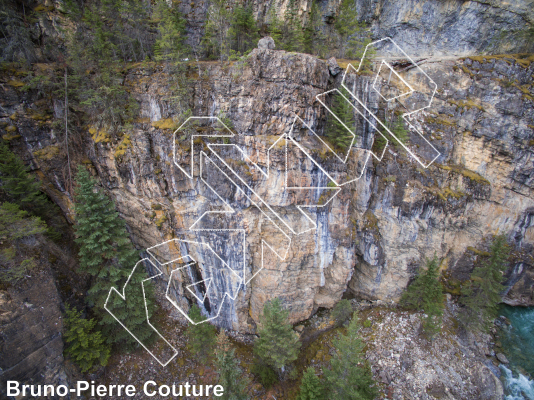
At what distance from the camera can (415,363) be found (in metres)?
17.1

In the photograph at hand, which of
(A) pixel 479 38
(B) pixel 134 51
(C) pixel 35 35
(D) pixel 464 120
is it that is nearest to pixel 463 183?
(D) pixel 464 120

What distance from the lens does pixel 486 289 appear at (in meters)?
17.2

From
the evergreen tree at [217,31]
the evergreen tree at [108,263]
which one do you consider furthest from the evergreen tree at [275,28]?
the evergreen tree at [108,263]

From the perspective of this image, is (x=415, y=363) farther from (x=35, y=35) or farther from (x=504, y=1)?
(x=35, y=35)

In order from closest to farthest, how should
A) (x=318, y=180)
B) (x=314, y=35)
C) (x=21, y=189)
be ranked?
(x=21, y=189), (x=318, y=180), (x=314, y=35)

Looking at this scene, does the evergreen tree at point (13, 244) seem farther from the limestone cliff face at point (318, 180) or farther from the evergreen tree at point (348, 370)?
the evergreen tree at point (348, 370)

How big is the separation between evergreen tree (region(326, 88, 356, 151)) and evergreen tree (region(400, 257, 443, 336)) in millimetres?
11934

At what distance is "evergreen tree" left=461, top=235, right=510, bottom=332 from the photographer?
17156 mm

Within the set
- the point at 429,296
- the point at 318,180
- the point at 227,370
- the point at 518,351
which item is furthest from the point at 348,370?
the point at 518,351

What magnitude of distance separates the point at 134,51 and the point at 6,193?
49.6 ft

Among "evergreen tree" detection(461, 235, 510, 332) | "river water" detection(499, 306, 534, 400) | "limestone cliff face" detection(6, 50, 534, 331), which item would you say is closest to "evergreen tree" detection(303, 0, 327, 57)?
"limestone cliff face" detection(6, 50, 534, 331)

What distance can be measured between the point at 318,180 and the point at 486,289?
15590 millimetres

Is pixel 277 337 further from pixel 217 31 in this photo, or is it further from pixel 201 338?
pixel 217 31

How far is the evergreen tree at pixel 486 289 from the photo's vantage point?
56.3 ft
